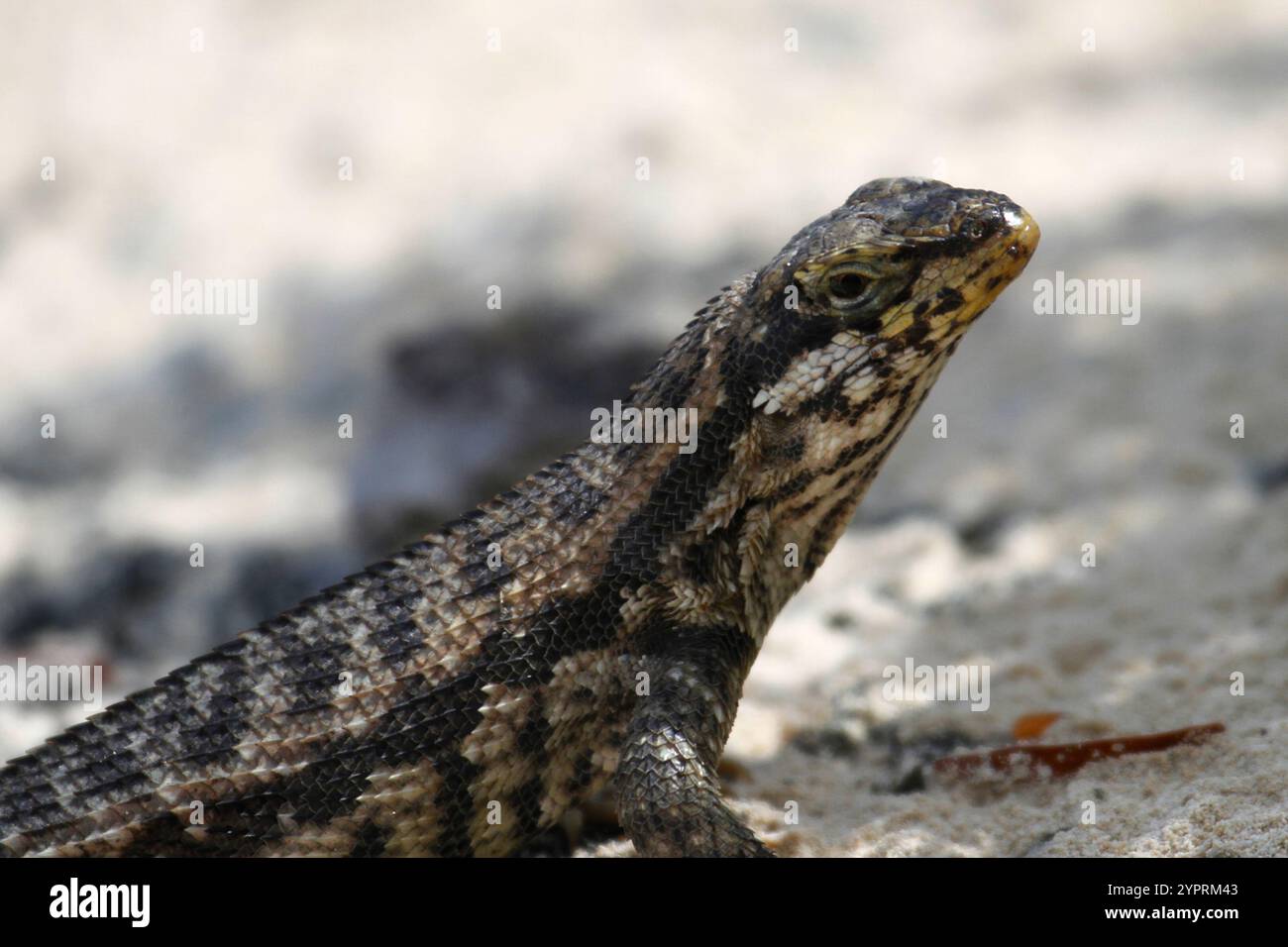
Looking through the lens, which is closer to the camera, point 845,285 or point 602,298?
point 845,285

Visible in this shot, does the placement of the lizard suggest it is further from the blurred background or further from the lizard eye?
the blurred background

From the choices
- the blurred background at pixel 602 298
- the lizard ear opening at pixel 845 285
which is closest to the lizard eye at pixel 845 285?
the lizard ear opening at pixel 845 285

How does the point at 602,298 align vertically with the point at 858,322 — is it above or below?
above

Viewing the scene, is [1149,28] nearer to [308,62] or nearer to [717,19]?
[717,19]

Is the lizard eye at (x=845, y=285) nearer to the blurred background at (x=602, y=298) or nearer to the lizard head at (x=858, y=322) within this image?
the lizard head at (x=858, y=322)

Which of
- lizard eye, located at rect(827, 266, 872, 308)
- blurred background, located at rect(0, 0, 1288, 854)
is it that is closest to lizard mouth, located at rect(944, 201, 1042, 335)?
lizard eye, located at rect(827, 266, 872, 308)

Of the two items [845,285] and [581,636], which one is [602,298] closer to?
[845,285]

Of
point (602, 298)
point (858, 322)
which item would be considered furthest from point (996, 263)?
point (602, 298)
